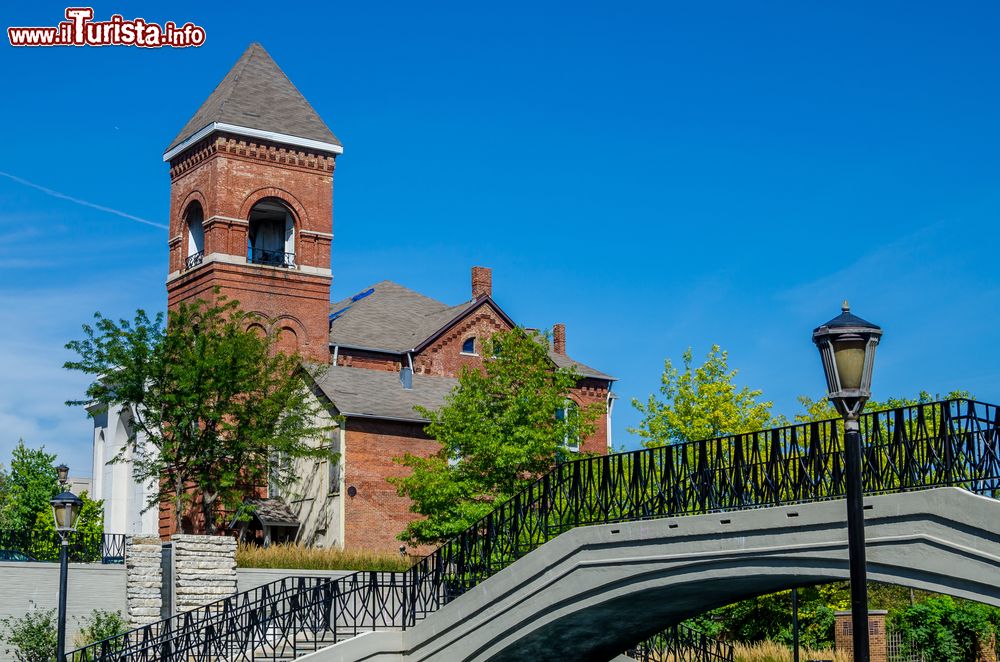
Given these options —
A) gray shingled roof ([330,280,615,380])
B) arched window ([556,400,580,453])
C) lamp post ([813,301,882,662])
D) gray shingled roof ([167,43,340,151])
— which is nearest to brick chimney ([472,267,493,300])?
gray shingled roof ([330,280,615,380])

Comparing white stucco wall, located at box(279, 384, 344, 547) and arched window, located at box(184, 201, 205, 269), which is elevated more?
arched window, located at box(184, 201, 205, 269)

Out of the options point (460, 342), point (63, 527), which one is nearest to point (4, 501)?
point (460, 342)

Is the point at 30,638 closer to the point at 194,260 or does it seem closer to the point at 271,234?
the point at 194,260

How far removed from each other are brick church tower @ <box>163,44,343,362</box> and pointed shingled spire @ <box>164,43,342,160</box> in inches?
1.8

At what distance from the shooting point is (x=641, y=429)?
3772 centimetres

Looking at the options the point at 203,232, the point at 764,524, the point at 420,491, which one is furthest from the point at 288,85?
the point at 764,524

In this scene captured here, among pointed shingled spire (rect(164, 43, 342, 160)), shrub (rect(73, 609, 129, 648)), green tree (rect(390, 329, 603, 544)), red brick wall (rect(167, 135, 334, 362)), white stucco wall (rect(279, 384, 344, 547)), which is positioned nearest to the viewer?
shrub (rect(73, 609, 129, 648))

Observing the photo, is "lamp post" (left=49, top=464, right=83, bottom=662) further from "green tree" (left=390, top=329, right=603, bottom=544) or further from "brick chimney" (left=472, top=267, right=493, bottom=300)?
"brick chimney" (left=472, top=267, right=493, bottom=300)

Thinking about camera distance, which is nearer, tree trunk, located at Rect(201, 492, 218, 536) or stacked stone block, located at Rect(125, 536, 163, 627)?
stacked stone block, located at Rect(125, 536, 163, 627)

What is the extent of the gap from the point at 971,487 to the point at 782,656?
14.1 metres

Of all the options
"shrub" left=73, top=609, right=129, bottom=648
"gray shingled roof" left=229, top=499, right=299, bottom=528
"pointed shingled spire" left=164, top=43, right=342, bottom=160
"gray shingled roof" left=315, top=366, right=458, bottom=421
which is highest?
"pointed shingled spire" left=164, top=43, right=342, bottom=160

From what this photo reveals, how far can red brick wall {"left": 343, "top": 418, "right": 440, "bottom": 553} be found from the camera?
42.7 meters

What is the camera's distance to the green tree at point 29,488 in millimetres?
57031

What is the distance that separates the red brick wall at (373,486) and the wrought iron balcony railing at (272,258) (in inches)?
332
